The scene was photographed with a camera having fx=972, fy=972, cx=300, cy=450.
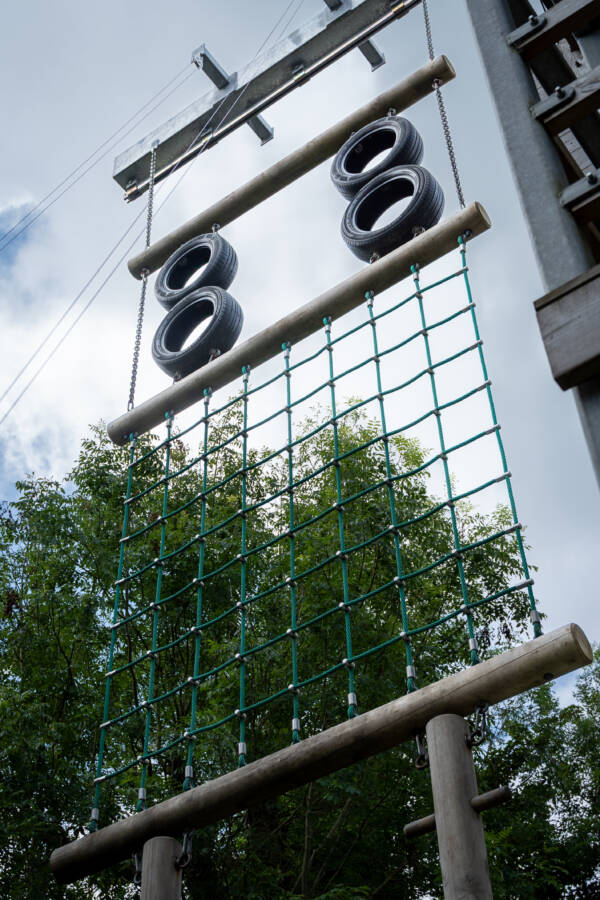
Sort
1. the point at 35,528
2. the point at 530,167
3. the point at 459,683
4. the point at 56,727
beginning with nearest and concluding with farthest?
1. the point at 530,167
2. the point at 459,683
3. the point at 56,727
4. the point at 35,528

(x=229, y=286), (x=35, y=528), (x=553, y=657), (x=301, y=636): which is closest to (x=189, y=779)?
(x=553, y=657)

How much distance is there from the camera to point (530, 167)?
1857 millimetres

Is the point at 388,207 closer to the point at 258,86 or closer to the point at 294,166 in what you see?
the point at 294,166

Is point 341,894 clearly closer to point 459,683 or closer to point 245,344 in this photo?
point 245,344

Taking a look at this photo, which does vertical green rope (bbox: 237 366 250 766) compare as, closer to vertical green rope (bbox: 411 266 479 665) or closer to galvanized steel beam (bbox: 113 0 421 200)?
vertical green rope (bbox: 411 266 479 665)

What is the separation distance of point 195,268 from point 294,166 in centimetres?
60

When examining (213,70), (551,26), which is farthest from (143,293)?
(551,26)

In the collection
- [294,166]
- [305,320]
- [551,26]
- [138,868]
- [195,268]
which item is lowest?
[138,868]

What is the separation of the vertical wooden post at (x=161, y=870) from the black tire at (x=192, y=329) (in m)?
1.83

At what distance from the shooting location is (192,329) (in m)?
3.91

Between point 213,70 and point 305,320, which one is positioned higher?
point 213,70

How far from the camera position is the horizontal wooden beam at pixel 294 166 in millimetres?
3750

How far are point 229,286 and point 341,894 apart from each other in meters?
3.07

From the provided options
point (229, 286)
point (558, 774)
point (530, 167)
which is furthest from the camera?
point (558, 774)
